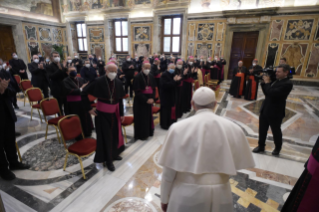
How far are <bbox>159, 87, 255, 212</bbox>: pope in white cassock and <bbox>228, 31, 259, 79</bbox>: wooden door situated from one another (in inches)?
469

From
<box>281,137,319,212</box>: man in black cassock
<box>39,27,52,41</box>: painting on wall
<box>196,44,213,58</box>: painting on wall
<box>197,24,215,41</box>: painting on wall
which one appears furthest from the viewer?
<box>39,27,52,41</box>: painting on wall

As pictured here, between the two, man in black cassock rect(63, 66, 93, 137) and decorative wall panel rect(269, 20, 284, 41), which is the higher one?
decorative wall panel rect(269, 20, 284, 41)

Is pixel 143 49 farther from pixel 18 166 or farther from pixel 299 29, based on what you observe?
pixel 18 166

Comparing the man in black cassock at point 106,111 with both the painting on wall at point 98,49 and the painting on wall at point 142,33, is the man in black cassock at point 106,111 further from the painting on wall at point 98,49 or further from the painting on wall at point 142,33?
the painting on wall at point 98,49

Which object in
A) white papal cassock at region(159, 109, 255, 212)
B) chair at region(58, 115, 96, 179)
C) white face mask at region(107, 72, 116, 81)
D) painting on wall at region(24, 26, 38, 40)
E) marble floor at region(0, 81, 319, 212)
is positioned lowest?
marble floor at region(0, 81, 319, 212)

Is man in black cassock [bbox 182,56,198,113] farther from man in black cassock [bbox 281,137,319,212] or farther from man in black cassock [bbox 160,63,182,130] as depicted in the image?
man in black cassock [bbox 281,137,319,212]

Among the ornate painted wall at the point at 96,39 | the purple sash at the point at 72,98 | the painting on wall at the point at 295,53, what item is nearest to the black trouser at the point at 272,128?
the purple sash at the point at 72,98

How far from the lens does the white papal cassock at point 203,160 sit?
1159 mm

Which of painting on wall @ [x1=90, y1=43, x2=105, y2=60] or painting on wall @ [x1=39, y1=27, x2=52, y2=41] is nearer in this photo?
painting on wall @ [x1=39, y1=27, x2=52, y2=41]

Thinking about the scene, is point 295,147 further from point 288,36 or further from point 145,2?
point 145,2

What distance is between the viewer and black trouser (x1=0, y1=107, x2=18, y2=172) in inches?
106

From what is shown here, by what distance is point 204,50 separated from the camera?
11875 millimetres

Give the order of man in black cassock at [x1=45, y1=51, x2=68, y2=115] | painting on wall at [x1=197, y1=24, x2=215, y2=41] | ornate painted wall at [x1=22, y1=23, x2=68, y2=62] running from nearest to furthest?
man in black cassock at [x1=45, y1=51, x2=68, y2=115] → painting on wall at [x1=197, y1=24, x2=215, y2=41] → ornate painted wall at [x1=22, y1=23, x2=68, y2=62]

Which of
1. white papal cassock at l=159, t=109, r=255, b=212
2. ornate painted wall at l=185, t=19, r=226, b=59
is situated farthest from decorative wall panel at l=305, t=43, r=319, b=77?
white papal cassock at l=159, t=109, r=255, b=212
